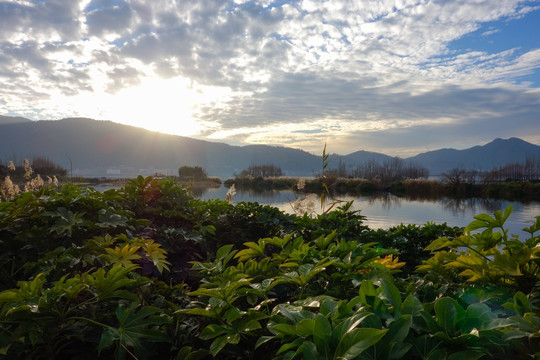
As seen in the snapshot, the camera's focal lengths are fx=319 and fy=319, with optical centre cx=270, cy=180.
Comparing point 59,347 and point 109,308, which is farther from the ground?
point 109,308

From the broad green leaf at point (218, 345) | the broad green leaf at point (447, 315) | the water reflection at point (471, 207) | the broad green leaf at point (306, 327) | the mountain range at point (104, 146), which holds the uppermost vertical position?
the mountain range at point (104, 146)

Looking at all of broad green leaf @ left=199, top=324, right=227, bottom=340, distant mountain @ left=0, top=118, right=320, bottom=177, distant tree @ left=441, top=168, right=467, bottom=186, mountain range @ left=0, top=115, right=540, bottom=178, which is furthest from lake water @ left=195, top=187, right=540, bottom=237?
distant mountain @ left=0, top=118, right=320, bottom=177

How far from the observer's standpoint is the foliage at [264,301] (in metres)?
0.61

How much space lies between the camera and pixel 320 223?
2424 mm

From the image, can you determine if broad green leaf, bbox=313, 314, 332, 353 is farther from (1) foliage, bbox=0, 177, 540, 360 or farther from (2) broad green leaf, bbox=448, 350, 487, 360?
(2) broad green leaf, bbox=448, 350, 487, 360

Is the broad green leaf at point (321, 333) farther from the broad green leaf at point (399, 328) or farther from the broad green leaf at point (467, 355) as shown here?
the broad green leaf at point (467, 355)

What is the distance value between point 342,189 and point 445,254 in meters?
31.5

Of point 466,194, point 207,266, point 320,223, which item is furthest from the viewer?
point 466,194

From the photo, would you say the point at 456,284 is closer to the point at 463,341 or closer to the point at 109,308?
the point at 463,341

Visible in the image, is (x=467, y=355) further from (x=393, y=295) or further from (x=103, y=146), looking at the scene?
(x=103, y=146)

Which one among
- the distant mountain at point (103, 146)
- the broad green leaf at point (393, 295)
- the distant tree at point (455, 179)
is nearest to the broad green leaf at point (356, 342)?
the broad green leaf at point (393, 295)

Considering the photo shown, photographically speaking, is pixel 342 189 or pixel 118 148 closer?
pixel 342 189

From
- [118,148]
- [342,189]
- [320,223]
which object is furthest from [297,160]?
[320,223]

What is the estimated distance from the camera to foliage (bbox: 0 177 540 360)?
0.61m
